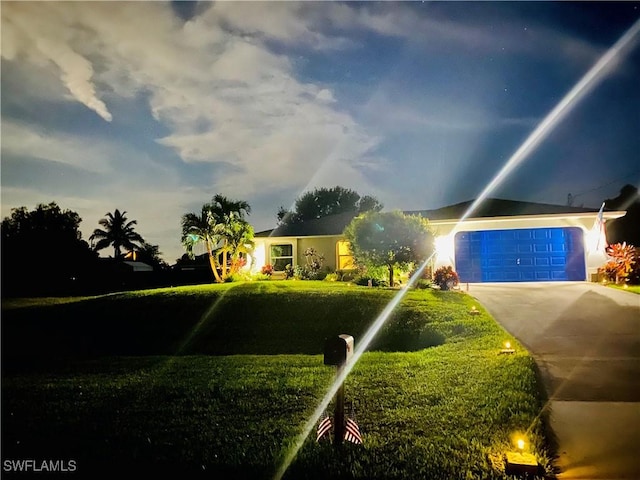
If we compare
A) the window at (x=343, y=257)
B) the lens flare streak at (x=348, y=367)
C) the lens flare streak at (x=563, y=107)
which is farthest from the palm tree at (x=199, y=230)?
the lens flare streak at (x=563, y=107)

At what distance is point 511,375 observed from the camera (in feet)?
20.0

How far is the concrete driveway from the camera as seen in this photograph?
150 inches

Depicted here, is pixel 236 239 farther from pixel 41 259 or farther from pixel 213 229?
pixel 41 259

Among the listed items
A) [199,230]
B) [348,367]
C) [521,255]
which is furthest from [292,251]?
[348,367]

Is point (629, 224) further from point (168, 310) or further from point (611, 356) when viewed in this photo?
point (168, 310)

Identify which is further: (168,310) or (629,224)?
(629,224)

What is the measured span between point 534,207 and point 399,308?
10.9m

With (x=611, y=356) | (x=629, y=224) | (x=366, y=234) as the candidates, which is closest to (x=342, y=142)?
(x=366, y=234)

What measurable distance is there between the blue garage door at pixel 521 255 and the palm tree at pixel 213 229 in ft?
36.7

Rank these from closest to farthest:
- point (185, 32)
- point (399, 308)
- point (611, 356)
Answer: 1. point (611, 356)
2. point (185, 32)
3. point (399, 308)

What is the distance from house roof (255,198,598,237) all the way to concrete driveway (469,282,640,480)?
568cm

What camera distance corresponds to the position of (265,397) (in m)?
5.73

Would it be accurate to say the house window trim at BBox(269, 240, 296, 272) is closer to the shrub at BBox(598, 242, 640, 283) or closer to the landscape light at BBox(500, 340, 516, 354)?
the shrub at BBox(598, 242, 640, 283)

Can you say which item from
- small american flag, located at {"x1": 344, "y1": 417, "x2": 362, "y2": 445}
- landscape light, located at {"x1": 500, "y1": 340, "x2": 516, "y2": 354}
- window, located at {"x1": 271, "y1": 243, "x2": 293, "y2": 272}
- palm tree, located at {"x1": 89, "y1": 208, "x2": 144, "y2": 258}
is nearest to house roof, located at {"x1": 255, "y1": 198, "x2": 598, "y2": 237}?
window, located at {"x1": 271, "y1": 243, "x2": 293, "y2": 272}
